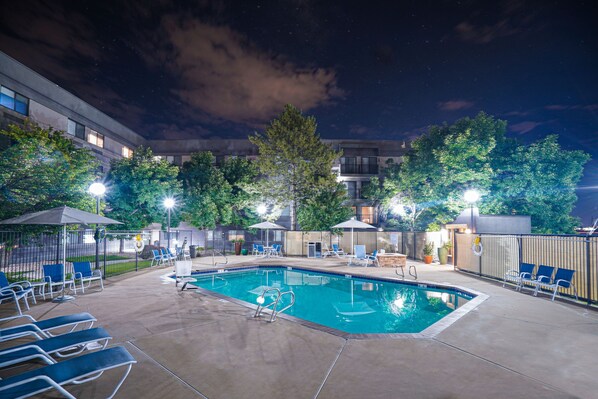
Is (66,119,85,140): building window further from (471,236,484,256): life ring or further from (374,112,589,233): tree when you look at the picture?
(471,236,484,256): life ring

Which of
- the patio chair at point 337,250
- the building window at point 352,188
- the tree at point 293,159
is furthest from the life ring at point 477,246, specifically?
the building window at point 352,188

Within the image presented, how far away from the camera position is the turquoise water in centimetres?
776

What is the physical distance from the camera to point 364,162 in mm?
34625

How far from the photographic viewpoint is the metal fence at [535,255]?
769 centimetres

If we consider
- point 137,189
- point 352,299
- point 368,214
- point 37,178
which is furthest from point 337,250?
point 37,178

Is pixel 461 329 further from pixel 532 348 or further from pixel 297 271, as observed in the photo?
pixel 297 271

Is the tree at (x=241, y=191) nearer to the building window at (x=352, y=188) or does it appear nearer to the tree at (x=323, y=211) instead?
the tree at (x=323, y=211)

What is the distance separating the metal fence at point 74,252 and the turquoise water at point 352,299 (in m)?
5.04

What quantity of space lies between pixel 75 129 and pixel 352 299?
2765 centimetres

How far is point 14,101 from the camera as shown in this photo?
19750 mm

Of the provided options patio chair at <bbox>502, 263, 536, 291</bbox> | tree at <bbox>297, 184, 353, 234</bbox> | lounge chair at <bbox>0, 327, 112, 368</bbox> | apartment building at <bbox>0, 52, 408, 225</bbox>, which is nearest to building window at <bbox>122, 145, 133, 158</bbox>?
apartment building at <bbox>0, 52, 408, 225</bbox>

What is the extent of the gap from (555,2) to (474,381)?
95.7ft

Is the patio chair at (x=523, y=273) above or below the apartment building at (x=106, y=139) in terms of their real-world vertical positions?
below

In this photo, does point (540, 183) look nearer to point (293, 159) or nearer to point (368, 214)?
point (368, 214)
